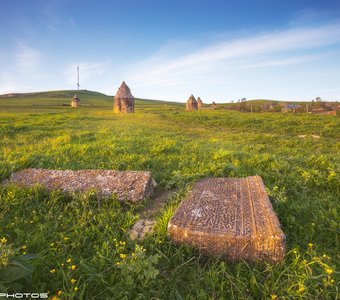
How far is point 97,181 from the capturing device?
405 cm

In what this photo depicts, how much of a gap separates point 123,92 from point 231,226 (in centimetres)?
3551

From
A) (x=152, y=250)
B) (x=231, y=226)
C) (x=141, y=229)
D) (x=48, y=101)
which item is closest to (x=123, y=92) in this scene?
→ (x=141, y=229)

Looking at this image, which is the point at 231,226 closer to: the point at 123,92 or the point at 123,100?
the point at 123,100

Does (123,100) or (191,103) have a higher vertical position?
(191,103)

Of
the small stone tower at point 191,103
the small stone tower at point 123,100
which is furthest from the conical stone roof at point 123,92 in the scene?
the small stone tower at point 191,103

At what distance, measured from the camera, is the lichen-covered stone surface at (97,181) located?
145 inches

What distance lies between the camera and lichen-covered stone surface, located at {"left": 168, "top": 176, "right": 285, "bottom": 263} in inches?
94.2

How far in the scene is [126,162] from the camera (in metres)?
5.75

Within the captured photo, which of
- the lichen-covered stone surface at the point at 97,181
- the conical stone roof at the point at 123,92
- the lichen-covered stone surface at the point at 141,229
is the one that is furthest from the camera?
the conical stone roof at the point at 123,92

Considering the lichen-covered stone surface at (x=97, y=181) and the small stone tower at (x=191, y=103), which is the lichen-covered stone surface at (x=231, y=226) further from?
the small stone tower at (x=191, y=103)

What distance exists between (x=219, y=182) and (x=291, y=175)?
69.6 inches

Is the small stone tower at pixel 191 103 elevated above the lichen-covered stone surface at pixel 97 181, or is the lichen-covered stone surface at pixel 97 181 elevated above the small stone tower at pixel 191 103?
the small stone tower at pixel 191 103

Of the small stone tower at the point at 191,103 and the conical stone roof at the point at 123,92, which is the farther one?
the small stone tower at the point at 191,103

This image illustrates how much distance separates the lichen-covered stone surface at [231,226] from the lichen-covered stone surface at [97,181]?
32.9 inches
